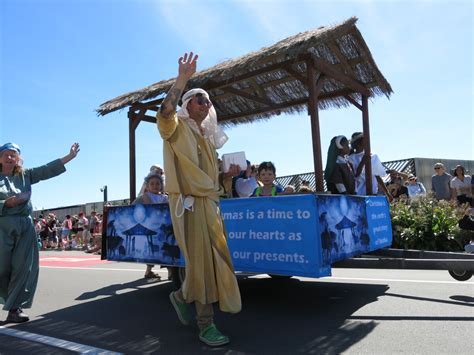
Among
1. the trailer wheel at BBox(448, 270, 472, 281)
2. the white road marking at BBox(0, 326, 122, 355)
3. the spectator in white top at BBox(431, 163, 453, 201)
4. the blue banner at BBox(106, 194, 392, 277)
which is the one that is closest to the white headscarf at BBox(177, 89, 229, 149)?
the blue banner at BBox(106, 194, 392, 277)

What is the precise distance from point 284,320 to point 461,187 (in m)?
6.93

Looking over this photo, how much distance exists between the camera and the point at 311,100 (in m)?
4.65

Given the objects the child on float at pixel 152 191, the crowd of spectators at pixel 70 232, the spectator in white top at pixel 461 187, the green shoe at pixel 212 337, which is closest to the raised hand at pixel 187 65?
the green shoe at pixel 212 337

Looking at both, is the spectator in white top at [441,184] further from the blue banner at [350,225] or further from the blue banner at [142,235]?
the blue banner at [142,235]

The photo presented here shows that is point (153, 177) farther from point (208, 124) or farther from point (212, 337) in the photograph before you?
point (212, 337)

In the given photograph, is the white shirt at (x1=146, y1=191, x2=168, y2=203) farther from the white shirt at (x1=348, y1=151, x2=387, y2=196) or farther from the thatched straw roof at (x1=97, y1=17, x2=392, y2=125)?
the white shirt at (x1=348, y1=151, x2=387, y2=196)

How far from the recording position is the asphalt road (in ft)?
10.6

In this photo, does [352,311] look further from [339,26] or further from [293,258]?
[339,26]

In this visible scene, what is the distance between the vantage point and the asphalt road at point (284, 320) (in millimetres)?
3219

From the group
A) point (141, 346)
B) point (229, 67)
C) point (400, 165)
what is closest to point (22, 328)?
point (141, 346)

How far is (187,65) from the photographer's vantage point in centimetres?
324

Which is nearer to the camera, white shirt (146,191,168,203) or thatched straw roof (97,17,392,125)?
thatched straw roof (97,17,392,125)

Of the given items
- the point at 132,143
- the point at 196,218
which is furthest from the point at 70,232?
the point at 196,218

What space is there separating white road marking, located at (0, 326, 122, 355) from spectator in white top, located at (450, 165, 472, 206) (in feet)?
27.1
